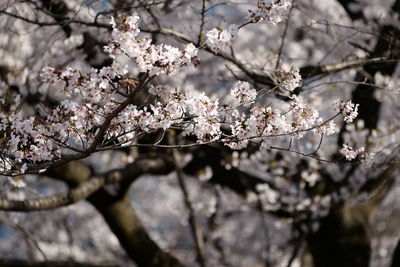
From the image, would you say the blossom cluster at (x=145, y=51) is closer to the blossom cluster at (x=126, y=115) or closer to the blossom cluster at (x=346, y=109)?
the blossom cluster at (x=126, y=115)

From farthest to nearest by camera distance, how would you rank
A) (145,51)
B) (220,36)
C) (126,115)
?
(126,115) → (220,36) → (145,51)

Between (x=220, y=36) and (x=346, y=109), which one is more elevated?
(x=220, y=36)

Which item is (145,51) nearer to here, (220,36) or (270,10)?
(220,36)

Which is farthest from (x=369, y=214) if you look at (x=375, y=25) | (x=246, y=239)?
(x=246, y=239)

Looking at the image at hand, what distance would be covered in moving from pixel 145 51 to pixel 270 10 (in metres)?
0.90

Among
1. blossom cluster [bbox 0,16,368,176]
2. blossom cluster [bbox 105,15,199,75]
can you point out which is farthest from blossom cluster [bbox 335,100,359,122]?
blossom cluster [bbox 105,15,199,75]

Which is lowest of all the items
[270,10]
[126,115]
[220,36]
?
Result: [126,115]

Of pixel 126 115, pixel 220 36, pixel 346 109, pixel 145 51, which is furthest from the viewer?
pixel 346 109

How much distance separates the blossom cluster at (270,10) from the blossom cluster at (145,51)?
64 cm

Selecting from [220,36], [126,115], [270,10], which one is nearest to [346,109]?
[270,10]

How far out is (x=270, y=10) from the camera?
3.18m

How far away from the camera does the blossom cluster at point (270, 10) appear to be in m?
3.16

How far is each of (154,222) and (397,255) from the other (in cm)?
882

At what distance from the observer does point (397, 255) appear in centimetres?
533
